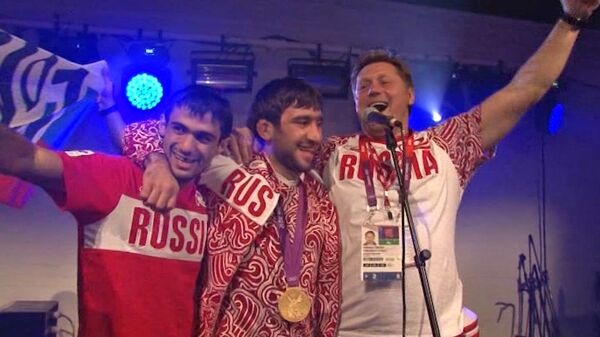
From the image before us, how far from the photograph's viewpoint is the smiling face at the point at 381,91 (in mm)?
2215

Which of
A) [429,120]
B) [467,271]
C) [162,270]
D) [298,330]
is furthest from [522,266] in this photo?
[162,270]

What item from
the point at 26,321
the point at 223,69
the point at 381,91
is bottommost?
the point at 26,321

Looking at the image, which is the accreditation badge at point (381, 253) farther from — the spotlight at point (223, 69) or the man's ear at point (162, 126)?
the spotlight at point (223, 69)

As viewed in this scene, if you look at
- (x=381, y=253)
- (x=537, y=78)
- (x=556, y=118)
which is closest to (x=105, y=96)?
(x=381, y=253)

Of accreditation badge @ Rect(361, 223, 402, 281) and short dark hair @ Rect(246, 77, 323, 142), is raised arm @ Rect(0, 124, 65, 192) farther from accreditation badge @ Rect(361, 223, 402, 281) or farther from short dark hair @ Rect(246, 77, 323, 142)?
accreditation badge @ Rect(361, 223, 402, 281)

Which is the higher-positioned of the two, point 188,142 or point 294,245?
point 188,142

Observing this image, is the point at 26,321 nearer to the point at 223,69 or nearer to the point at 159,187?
the point at 223,69

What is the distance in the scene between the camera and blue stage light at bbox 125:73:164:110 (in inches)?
145

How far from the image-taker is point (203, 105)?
1971 millimetres

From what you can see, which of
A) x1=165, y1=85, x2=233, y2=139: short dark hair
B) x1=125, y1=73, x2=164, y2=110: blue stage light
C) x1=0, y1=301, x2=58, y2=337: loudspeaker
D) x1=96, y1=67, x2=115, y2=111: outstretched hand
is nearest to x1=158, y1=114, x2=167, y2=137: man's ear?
x1=165, y1=85, x2=233, y2=139: short dark hair

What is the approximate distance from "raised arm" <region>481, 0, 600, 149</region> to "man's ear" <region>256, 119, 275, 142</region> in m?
0.85

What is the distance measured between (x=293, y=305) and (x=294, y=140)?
54 cm

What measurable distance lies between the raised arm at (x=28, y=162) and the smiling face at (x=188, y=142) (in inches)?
14.8

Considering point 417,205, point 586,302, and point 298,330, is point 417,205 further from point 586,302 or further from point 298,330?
point 586,302
